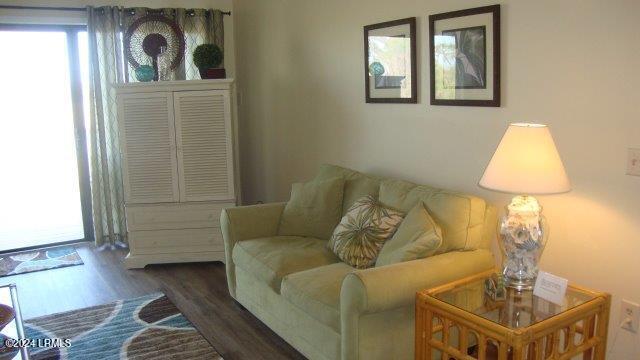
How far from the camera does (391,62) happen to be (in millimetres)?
3521

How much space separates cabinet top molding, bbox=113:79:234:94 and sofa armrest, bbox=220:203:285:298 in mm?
1226

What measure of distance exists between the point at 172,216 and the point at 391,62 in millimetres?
2172

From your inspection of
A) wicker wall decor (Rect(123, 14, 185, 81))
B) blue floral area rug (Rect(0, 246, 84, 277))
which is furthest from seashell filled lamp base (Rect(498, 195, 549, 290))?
blue floral area rug (Rect(0, 246, 84, 277))

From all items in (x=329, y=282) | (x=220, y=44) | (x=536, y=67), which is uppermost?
(x=220, y=44)

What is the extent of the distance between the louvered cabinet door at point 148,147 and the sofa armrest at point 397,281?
2.51 metres

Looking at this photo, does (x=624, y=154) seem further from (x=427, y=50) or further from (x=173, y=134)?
(x=173, y=134)

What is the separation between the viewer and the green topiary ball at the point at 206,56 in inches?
177

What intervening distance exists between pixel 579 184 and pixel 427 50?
120 centimetres

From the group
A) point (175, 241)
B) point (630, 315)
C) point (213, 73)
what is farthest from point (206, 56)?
point (630, 315)

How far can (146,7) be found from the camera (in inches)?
193

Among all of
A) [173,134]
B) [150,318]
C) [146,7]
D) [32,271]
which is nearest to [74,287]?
[32,271]

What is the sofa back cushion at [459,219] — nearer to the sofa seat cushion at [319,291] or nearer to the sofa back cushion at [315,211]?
the sofa seat cushion at [319,291]

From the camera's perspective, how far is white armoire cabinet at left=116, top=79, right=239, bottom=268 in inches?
173

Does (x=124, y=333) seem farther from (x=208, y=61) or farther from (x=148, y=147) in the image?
(x=208, y=61)
